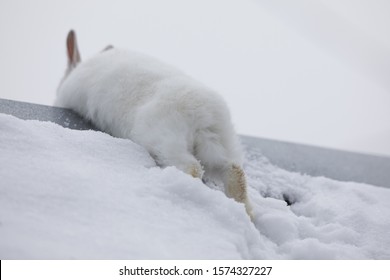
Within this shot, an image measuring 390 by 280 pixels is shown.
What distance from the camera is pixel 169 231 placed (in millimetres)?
1227

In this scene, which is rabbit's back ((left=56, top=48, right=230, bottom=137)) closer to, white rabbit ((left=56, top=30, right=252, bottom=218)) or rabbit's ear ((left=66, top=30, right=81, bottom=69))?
white rabbit ((left=56, top=30, right=252, bottom=218))

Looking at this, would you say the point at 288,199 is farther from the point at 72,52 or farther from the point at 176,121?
the point at 72,52

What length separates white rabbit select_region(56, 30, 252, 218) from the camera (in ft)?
5.57

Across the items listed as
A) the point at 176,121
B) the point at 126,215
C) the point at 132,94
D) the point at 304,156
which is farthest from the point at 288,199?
the point at 304,156

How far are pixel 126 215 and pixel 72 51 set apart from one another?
Answer: 7.83 ft

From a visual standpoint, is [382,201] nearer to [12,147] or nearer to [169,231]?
[169,231]

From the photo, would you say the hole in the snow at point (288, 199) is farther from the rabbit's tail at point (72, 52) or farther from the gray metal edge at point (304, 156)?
the rabbit's tail at point (72, 52)

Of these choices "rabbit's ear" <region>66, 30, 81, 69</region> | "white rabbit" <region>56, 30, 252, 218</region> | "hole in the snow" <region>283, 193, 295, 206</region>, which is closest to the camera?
"white rabbit" <region>56, 30, 252, 218</region>

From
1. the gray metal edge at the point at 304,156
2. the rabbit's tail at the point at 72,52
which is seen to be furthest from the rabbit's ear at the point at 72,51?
the gray metal edge at the point at 304,156

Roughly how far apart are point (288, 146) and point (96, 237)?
129 inches

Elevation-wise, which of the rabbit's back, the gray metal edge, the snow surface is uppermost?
the rabbit's back

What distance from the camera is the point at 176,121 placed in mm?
1707

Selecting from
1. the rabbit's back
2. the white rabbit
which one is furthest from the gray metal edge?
the white rabbit

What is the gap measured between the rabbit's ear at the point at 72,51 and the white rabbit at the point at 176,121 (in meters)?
1.20
